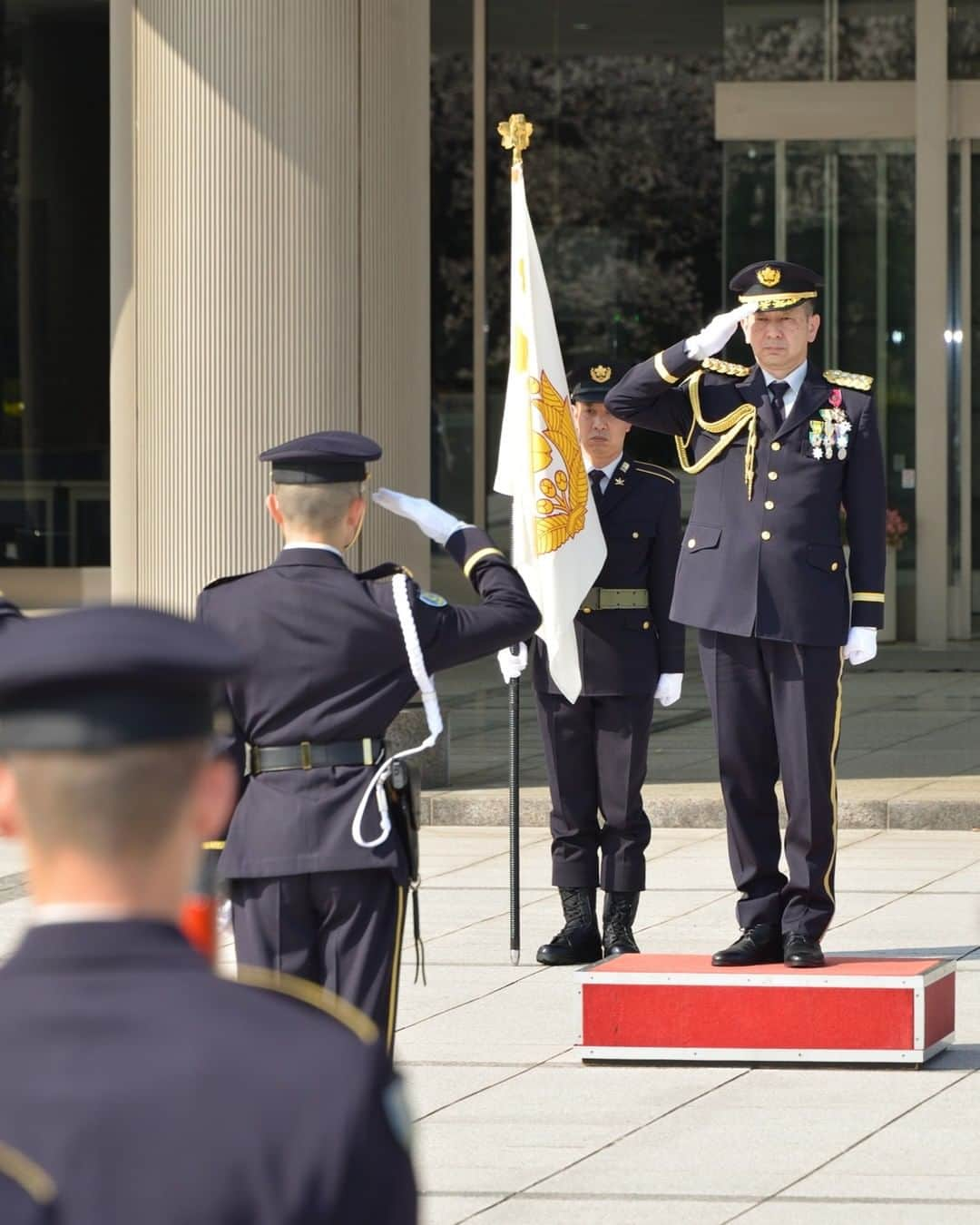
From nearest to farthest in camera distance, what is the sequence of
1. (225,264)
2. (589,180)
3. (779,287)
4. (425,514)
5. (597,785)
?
(425,514)
(779,287)
(597,785)
(225,264)
(589,180)

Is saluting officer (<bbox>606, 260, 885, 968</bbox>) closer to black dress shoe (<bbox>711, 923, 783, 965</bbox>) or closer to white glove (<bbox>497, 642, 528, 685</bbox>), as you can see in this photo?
black dress shoe (<bbox>711, 923, 783, 965</bbox>)

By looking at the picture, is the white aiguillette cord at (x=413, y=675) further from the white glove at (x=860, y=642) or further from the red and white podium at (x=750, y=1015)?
the white glove at (x=860, y=642)

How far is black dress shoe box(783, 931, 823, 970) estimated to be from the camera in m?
6.45

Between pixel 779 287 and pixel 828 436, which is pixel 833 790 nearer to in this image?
pixel 828 436

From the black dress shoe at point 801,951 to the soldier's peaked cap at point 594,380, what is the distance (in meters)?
1.88

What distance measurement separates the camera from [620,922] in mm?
7305

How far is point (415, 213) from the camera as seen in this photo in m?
11.8

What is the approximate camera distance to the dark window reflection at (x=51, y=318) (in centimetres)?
2127

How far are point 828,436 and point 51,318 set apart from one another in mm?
15609

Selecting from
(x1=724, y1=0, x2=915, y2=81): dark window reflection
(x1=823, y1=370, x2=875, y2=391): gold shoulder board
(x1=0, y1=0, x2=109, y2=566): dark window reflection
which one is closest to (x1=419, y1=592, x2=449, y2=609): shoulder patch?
(x1=823, y1=370, x2=875, y2=391): gold shoulder board

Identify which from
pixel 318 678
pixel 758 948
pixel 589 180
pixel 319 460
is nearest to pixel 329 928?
pixel 318 678

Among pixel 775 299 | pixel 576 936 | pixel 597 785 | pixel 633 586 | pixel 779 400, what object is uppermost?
pixel 775 299

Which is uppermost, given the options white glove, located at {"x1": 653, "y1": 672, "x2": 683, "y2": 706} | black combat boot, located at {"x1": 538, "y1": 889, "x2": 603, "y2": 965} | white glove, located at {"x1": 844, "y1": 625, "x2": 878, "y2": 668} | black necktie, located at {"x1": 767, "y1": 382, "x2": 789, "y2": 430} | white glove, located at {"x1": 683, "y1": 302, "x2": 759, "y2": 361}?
white glove, located at {"x1": 683, "y1": 302, "x2": 759, "y2": 361}

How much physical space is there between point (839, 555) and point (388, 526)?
4.83 metres
